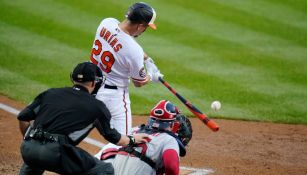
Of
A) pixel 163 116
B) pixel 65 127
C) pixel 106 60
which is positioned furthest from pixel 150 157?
pixel 106 60

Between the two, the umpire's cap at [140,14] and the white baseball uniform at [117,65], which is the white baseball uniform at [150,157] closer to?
the white baseball uniform at [117,65]

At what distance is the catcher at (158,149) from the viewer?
5.59 meters

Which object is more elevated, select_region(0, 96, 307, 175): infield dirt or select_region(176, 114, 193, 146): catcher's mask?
select_region(176, 114, 193, 146): catcher's mask

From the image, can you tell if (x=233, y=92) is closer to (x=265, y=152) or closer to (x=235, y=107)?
(x=235, y=107)

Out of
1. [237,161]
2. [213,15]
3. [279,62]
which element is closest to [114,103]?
[237,161]

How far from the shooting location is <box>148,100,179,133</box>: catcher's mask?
586 centimetres

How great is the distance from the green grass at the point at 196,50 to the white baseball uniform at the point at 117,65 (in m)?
3.22

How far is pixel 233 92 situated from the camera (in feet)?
35.9

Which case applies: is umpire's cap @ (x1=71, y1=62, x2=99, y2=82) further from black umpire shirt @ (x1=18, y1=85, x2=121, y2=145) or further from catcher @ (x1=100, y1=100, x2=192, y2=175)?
catcher @ (x1=100, y1=100, x2=192, y2=175)

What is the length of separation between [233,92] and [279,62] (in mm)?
1881

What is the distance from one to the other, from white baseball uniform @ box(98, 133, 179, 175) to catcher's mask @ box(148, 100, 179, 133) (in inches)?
5.8

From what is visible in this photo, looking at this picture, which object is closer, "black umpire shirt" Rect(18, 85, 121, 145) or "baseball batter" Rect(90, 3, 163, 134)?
"black umpire shirt" Rect(18, 85, 121, 145)

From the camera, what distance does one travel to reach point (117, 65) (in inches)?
268

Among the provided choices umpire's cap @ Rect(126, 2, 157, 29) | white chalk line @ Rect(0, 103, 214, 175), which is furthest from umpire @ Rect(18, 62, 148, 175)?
white chalk line @ Rect(0, 103, 214, 175)
